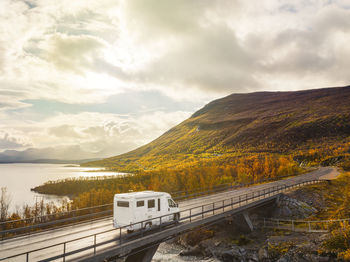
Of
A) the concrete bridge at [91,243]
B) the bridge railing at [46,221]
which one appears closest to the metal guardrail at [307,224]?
the bridge railing at [46,221]

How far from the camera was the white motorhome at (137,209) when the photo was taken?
20.7m

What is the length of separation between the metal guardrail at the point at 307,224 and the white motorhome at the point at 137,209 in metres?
20.3

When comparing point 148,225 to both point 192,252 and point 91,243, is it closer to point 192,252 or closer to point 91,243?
point 91,243

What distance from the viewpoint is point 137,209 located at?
68.6 feet

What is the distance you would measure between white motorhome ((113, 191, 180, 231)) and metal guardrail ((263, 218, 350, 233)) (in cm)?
2029

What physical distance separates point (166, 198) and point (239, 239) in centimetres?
1655

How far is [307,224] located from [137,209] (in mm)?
26787

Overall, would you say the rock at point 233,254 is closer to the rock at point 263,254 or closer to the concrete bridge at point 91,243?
the rock at point 263,254

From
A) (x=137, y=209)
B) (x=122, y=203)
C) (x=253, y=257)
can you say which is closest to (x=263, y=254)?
(x=253, y=257)

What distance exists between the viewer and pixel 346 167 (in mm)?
78250

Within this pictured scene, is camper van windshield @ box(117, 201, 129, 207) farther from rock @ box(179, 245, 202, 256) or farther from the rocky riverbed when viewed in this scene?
rock @ box(179, 245, 202, 256)

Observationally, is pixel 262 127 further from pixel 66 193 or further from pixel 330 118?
pixel 66 193

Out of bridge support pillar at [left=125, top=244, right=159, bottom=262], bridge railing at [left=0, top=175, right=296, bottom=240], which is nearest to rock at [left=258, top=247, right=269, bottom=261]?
bridge railing at [left=0, top=175, right=296, bottom=240]

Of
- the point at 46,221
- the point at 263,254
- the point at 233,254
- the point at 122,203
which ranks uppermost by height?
the point at 122,203
